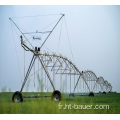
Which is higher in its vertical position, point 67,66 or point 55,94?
point 67,66

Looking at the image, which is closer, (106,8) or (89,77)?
(106,8)

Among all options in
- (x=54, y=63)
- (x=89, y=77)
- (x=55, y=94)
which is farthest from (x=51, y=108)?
(x=89, y=77)

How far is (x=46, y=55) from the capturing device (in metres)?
20.1

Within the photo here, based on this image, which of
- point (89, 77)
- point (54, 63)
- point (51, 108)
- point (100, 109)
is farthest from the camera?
point (89, 77)

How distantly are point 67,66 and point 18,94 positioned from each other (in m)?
8.85

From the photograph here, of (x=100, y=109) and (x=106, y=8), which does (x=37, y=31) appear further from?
(x=100, y=109)

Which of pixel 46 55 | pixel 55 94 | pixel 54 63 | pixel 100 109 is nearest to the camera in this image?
pixel 100 109

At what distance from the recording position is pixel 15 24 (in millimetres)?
17891

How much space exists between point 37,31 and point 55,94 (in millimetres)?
4588
